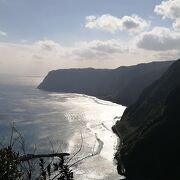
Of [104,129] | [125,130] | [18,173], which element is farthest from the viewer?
[104,129]

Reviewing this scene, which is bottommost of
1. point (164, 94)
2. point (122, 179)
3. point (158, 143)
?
point (122, 179)

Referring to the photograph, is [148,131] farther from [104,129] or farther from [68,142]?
[104,129]

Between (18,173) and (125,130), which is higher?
(18,173)

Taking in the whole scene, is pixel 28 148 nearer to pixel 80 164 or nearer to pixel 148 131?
pixel 80 164

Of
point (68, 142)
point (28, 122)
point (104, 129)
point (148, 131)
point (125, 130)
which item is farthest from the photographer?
point (28, 122)

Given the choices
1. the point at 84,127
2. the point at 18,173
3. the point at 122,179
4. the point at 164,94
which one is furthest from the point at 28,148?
the point at 18,173

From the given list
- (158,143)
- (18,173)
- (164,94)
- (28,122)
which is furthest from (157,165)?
(28,122)

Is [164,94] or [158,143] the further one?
[164,94]

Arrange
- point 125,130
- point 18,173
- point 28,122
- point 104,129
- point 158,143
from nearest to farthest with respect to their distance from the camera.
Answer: point 18,173, point 158,143, point 125,130, point 104,129, point 28,122

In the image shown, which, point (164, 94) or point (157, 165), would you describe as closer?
point (157, 165)
